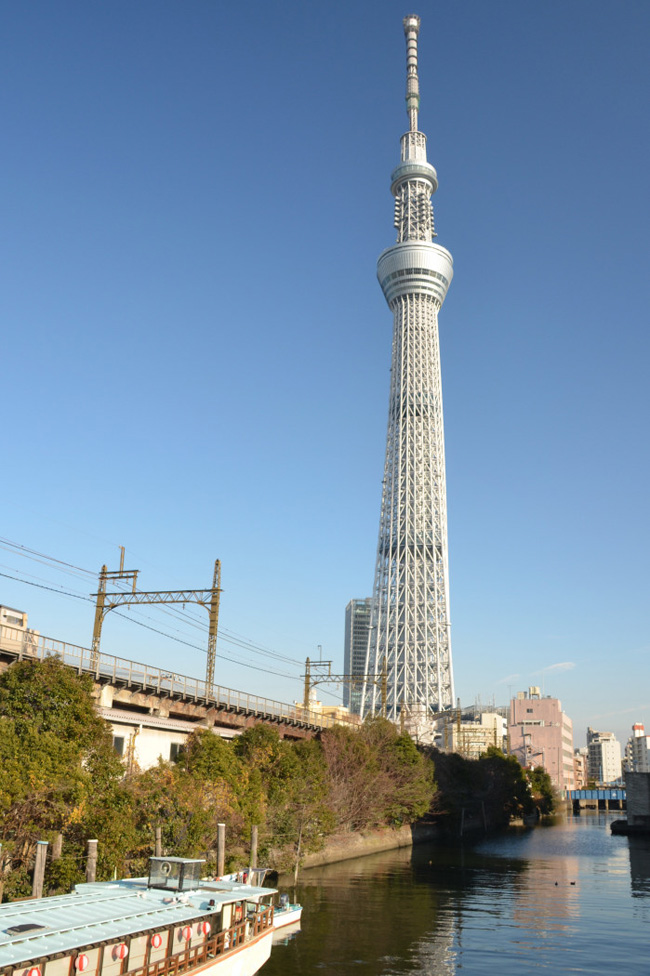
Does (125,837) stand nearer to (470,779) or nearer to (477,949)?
(477,949)

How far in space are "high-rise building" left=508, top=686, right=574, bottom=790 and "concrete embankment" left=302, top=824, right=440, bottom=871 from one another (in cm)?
10667

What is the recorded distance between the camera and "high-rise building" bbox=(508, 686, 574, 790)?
178 metres

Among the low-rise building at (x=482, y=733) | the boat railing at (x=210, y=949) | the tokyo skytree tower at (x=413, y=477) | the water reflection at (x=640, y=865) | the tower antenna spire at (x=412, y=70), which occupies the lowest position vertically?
the water reflection at (x=640, y=865)

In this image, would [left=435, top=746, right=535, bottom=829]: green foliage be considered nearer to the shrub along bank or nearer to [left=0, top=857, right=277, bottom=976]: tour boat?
the shrub along bank

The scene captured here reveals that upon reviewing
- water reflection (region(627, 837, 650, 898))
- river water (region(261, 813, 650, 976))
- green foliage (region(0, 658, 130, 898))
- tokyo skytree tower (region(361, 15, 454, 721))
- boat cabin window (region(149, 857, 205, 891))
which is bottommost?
water reflection (region(627, 837, 650, 898))

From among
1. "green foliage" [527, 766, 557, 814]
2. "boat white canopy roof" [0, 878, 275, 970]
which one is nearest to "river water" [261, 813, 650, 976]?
"boat white canopy roof" [0, 878, 275, 970]

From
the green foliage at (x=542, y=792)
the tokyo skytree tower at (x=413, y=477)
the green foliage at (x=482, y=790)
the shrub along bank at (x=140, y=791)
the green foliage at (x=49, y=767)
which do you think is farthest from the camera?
the green foliage at (x=542, y=792)

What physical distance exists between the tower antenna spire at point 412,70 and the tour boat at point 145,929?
16142cm

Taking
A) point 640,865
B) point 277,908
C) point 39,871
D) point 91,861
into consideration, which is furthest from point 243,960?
point 640,865

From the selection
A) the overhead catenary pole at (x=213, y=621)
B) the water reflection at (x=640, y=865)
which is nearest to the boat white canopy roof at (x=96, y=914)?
the overhead catenary pole at (x=213, y=621)

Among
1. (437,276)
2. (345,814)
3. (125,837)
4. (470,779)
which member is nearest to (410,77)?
(437,276)

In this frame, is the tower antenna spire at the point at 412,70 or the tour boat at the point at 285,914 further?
the tower antenna spire at the point at 412,70

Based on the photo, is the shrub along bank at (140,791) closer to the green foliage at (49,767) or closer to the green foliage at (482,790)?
the green foliage at (49,767)

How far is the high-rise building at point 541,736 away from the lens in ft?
583
